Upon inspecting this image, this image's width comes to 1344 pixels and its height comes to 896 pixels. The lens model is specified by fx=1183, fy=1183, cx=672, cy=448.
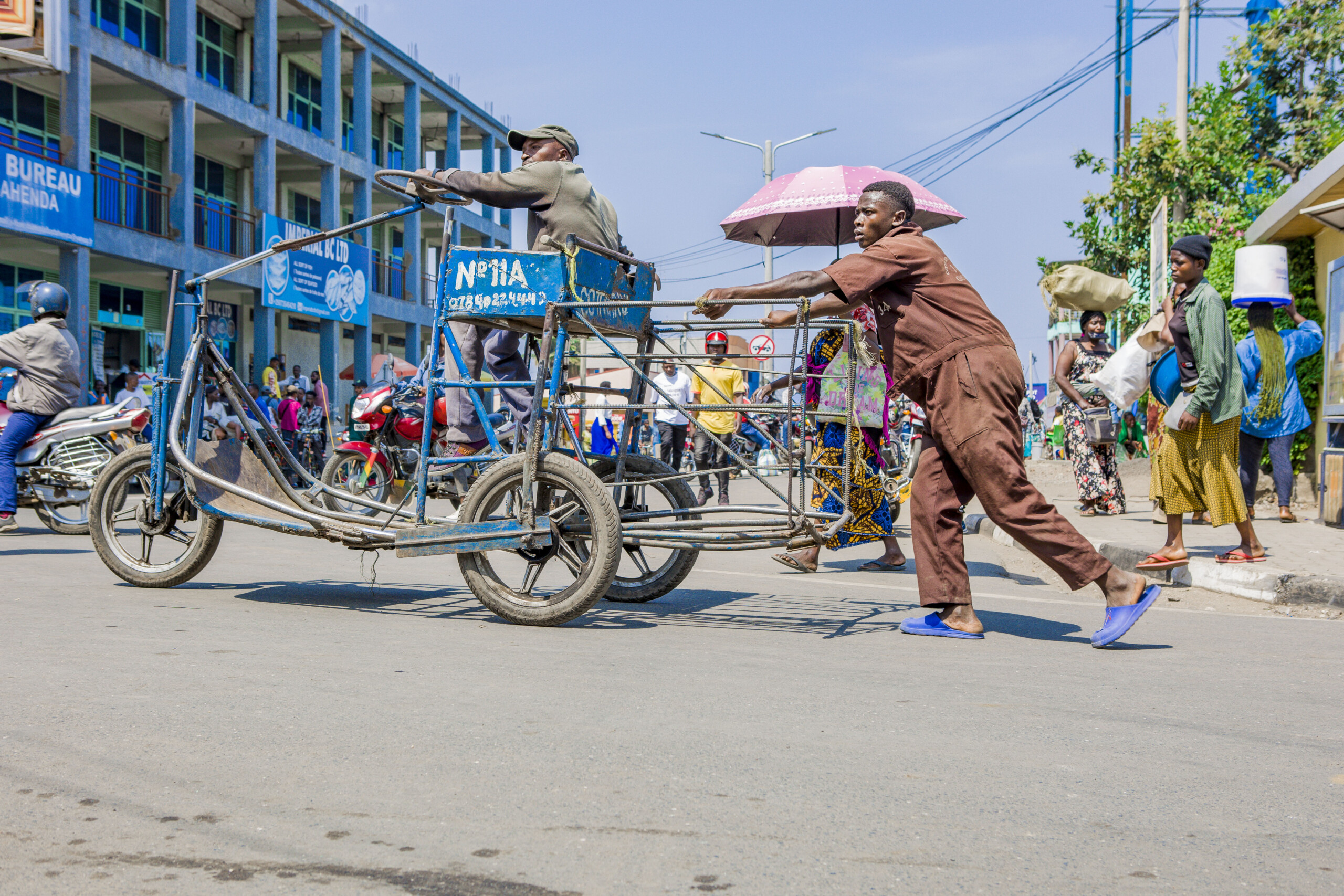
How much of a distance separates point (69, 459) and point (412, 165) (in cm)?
2563

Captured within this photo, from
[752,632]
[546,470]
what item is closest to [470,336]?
[546,470]

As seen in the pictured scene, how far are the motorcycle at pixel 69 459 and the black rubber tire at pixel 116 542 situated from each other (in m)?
3.27

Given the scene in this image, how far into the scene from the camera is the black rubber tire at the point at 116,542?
18.6 ft

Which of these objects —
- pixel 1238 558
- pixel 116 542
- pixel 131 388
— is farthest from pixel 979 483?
pixel 131 388

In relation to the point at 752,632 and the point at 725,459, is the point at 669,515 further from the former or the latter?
the point at 725,459

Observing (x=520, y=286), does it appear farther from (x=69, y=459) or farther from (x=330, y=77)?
(x=330, y=77)

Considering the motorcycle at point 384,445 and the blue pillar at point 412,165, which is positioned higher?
the blue pillar at point 412,165

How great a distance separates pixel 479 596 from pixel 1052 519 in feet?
7.72

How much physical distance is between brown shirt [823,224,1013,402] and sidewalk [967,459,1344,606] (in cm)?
266

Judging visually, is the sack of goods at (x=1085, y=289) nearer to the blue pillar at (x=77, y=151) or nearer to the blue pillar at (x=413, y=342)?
the blue pillar at (x=77, y=151)

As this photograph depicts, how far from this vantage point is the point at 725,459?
1611 centimetres

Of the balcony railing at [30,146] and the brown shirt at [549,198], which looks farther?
the balcony railing at [30,146]

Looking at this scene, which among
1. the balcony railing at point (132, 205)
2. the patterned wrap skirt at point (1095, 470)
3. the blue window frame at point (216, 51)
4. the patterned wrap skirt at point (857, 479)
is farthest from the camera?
the blue window frame at point (216, 51)

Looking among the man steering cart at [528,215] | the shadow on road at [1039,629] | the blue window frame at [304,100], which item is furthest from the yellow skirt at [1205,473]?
the blue window frame at [304,100]
